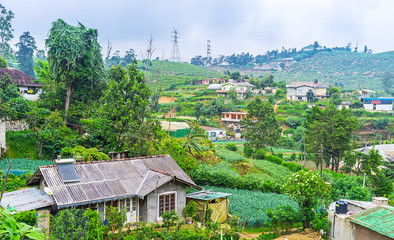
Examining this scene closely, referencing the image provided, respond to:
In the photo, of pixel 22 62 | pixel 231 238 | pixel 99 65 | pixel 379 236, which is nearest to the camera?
pixel 379 236

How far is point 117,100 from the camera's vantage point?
21.6 meters

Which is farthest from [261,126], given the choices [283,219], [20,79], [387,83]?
[387,83]

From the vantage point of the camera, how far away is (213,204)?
591 inches

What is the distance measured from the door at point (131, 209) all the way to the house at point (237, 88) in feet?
211

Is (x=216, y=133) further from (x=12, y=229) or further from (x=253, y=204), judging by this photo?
(x=12, y=229)

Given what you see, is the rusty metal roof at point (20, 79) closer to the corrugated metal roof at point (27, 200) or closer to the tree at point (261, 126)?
the corrugated metal roof at point (27, 200)

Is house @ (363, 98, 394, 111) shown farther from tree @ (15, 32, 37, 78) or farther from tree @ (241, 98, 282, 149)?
tree @ (15, 32, 37, 78)

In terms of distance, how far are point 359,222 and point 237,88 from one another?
6843cm

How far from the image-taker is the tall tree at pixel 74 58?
933 inches

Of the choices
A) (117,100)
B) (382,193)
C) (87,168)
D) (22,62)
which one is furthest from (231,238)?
(22,62)

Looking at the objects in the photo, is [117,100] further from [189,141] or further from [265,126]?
[265,126]

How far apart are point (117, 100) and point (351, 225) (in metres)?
15.9

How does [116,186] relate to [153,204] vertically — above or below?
above

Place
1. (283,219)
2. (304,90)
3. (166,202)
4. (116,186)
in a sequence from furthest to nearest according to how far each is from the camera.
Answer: (304,90), (166,202), (283,219), (116,186)
